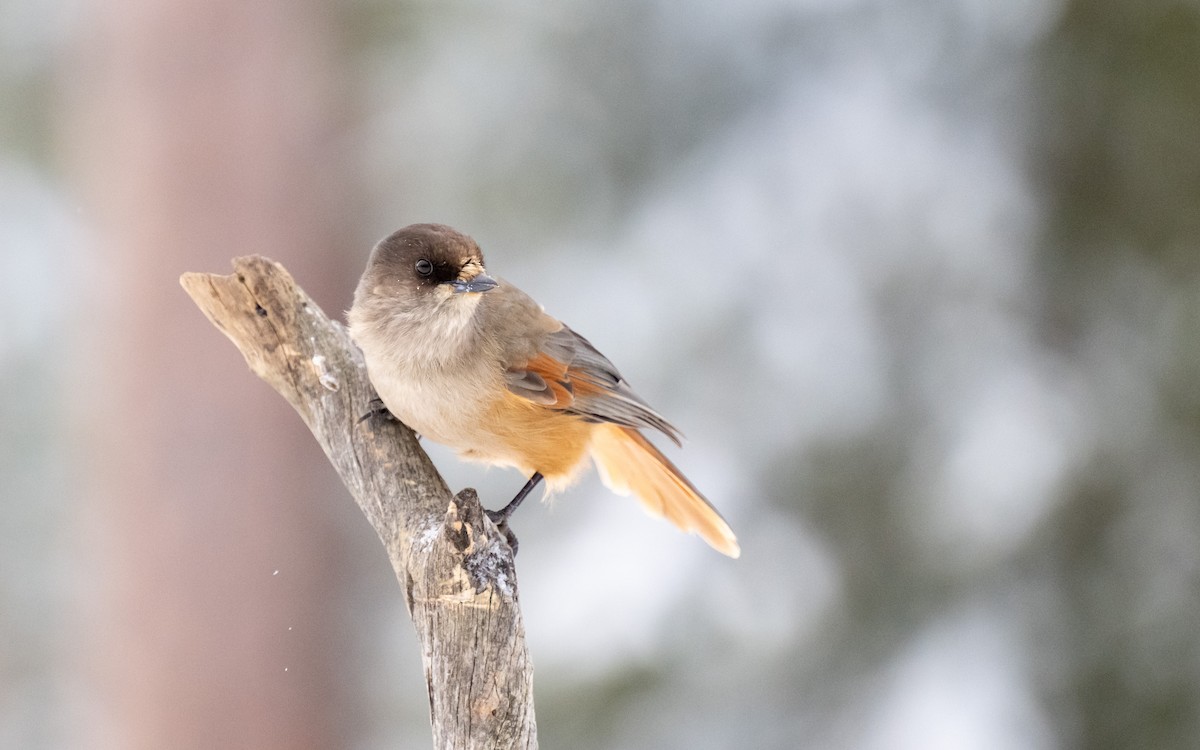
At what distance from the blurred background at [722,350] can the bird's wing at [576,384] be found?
1561mm

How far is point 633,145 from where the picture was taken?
495cm

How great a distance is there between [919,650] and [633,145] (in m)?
2.38

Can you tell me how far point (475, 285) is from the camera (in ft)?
9.09

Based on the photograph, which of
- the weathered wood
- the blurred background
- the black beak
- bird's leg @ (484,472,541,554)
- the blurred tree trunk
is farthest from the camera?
the blurred tree trunk

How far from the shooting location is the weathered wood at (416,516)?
2279 millimetres

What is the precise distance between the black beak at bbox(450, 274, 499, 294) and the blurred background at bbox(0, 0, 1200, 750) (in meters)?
2.12

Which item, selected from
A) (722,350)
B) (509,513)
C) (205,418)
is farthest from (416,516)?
(722,350)

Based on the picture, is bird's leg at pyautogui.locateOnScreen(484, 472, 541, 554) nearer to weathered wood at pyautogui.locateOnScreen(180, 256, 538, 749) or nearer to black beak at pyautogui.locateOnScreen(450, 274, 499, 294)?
weathered wood at pyautogui.locateOnScreen(180, 256, 538, 749)

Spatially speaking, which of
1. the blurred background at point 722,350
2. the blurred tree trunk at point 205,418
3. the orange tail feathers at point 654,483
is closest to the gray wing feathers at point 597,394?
the orange tail feathers at point 654,483

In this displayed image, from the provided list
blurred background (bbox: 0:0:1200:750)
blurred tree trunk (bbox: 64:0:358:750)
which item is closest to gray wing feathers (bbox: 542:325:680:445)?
blurred background (bbox: 0:0:1200:750)

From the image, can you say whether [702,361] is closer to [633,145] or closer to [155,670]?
[633,145]

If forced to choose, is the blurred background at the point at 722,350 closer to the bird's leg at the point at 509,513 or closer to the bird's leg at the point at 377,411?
the bird's leg at the point at 509,513

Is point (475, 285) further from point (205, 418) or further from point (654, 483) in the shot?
point (205, 418)

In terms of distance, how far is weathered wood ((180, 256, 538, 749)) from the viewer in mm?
2279
